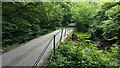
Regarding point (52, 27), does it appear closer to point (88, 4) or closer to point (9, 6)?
point (88, 4)

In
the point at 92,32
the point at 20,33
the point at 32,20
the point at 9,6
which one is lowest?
the point at 92,32

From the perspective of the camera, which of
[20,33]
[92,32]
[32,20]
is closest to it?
[20,33]

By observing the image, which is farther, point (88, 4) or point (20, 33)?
point (88, 4)

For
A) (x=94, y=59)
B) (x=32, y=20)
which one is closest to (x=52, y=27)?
(x=32, y=20)

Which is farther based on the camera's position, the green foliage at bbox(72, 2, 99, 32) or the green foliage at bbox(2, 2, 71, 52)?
the green foliage at bbox(72, 2, 99, 32)

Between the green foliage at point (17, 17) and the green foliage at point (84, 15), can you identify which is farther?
the green foliage at point (84, 15)

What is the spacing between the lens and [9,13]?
31.0ft

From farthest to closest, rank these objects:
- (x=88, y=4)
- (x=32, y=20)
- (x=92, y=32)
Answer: (x=88, y=4)
(x=92, y=32)
(x=32, y=20)

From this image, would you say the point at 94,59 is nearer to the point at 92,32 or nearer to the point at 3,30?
the point at 3,30

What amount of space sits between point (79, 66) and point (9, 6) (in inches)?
227

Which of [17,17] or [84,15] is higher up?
[17,17]

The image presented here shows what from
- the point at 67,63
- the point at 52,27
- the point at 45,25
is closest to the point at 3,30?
the point at 67,63

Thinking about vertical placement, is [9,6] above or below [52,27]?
above

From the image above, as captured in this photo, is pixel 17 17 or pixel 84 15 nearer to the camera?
pixel 17 17
